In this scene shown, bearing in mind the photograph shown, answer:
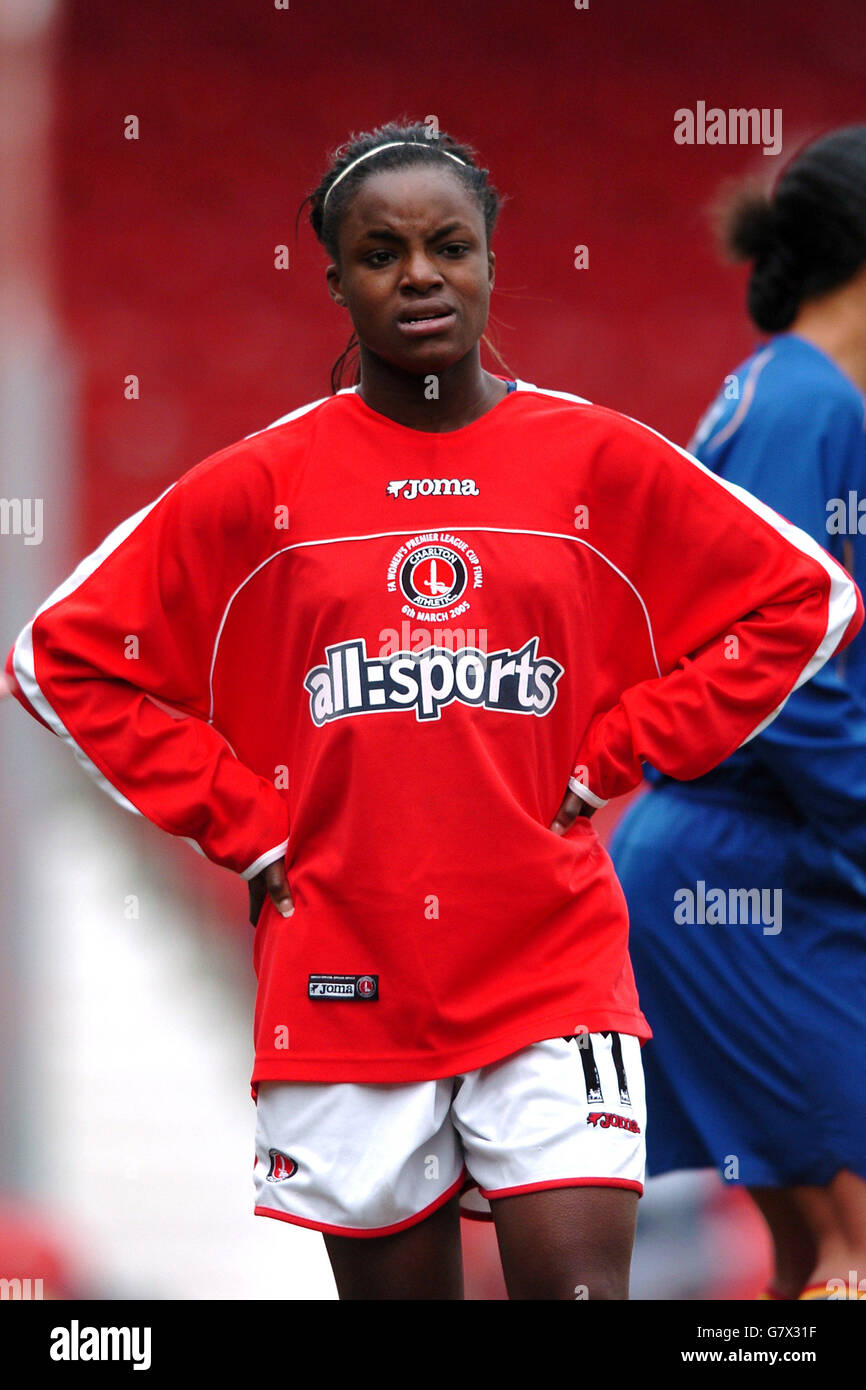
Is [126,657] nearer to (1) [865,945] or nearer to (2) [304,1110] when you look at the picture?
(2) [304,1110]

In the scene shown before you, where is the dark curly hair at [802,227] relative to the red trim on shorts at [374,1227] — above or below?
above

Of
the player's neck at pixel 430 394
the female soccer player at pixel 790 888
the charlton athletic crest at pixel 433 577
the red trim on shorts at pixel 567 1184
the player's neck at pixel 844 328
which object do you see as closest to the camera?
the red trim on shorts at pixel 567 1184

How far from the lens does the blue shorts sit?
9.35ft

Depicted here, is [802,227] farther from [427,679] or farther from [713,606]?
[427,679]

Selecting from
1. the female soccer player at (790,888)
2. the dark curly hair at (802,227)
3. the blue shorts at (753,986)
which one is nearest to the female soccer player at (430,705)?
the female soccer player at (790,888)

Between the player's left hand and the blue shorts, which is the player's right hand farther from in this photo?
the blue shorts

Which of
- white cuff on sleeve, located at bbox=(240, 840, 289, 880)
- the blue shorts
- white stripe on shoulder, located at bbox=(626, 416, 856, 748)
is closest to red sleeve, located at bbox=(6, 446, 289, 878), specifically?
white cuff on sleeve, located at bbox=(240, 840, 289, 880)

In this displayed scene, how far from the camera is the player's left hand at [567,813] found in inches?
91.4

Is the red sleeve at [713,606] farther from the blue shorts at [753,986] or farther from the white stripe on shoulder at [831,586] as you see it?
the blue shorts at [753,986]

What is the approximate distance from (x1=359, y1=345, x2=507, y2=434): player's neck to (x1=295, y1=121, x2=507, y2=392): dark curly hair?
0.19 feet

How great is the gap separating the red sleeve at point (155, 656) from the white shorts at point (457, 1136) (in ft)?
1.11

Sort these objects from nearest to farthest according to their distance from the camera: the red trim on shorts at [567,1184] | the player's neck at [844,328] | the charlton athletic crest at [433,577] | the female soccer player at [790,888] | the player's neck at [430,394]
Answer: the red trim on shorts at [567,1184] < the charlton athletic crest at [433,577] < the player's neck at [430,394] < the female soccer player at [790,888] < the player's neck at [844,328]
